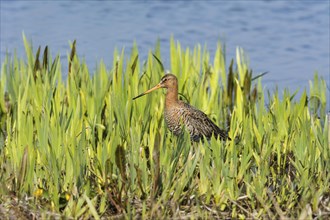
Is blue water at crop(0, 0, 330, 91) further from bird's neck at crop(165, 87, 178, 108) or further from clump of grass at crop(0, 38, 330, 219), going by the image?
clump of grass at crop(0, 38, 330, 219)

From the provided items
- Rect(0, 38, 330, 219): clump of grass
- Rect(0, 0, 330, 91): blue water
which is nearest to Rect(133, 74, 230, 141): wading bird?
Rect(0, 38, 330, 219): clump of grass

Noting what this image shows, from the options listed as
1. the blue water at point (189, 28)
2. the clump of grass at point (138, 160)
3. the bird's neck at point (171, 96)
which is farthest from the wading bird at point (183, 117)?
the blue water at point (189, 28)

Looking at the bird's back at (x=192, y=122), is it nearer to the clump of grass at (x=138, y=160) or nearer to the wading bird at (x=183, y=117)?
the wading bird at (x=183, y=117)

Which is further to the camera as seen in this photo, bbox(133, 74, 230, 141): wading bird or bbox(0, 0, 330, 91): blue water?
bbox(0, 0, 330, 91): blue water

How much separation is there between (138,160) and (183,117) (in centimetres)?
140

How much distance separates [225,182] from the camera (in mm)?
6082

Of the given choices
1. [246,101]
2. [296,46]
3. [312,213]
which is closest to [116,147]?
[312,213]

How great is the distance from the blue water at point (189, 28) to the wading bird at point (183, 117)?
9.01 ft

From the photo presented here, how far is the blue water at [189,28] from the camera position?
36.8ft

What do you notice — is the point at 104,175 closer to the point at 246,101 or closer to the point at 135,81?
the point at 135,81

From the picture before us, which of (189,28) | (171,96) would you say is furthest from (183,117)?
(189,28)

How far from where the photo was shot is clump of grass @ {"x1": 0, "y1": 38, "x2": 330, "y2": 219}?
5887 millimetres

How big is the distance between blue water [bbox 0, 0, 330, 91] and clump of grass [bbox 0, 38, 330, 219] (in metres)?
3.06

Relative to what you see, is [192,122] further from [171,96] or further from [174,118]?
[171,96]
